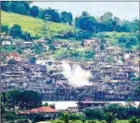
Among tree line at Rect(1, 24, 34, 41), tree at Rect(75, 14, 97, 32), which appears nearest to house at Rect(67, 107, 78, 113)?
tree line at Rect(1, 24, 34, 41)

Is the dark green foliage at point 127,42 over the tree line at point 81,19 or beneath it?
beneath

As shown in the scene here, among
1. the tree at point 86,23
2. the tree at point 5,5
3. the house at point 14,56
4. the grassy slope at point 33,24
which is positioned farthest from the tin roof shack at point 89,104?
the tree at point 86,23

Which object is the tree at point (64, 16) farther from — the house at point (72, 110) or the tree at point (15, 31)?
the house at point (72, 110)

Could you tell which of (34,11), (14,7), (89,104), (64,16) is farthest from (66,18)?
(89,104)

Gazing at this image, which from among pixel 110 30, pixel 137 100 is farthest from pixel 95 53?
pixel 137 100

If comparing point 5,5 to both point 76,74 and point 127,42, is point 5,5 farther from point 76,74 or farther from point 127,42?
point 127,42
